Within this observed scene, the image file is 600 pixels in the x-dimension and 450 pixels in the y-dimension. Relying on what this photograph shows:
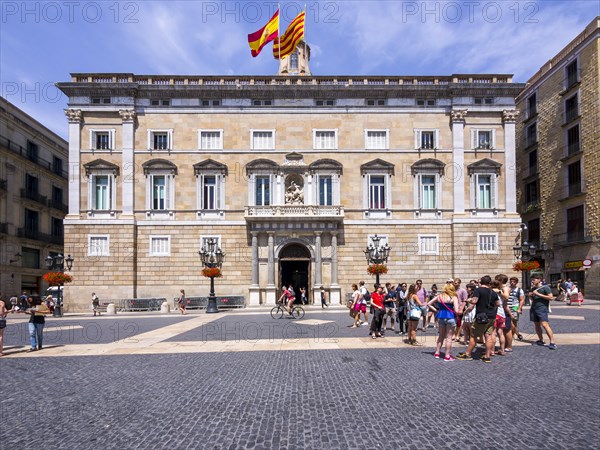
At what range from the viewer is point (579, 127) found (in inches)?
1389

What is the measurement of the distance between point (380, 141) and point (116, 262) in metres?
22.2

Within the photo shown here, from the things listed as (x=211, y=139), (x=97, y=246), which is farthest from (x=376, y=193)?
(x=97, y=246)

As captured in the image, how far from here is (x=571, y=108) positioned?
3653 centimetres

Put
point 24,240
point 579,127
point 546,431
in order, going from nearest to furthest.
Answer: point 546,431 → point 579,127 → point 24,240

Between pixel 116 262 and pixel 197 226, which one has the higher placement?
Result: pixel 197 226

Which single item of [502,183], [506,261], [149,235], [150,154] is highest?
[150,154]

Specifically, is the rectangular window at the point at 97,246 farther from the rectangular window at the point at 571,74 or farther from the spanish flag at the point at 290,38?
the rectangular window at the point at 571,74

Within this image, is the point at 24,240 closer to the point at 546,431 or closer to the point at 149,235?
the point at 149,235

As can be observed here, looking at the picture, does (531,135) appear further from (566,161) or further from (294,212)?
(294,212)

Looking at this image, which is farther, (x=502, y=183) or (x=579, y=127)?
(x=579, y=127)

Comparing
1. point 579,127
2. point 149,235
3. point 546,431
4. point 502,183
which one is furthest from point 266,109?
point 546,431

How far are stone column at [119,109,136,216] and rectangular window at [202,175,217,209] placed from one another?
5.37 meters

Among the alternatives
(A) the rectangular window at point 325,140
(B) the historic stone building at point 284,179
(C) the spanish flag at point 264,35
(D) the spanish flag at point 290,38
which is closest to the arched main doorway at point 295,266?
(B) the historic stone building at point 284,179

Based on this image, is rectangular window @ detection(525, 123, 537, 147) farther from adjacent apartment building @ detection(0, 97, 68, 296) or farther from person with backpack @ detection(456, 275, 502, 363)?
adjacent apartment building @ detection(0, 97, 68, 296)
